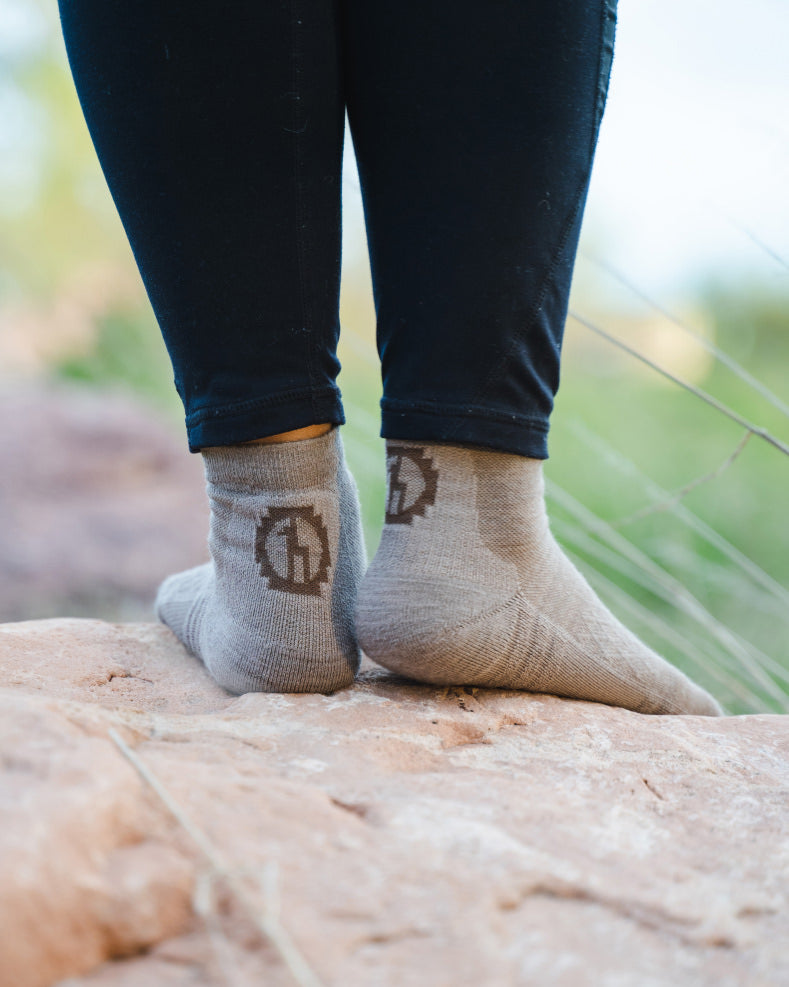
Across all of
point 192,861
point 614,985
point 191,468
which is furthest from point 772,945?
point 191,468

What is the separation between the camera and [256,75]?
60 centimetres

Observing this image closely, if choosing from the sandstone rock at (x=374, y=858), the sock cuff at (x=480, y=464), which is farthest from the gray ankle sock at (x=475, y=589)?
the sandstone rock at (x=374, y=858)

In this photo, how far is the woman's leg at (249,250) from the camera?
59 centimetres

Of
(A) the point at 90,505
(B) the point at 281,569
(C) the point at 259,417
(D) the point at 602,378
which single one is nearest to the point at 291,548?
(B) the point at 281,569

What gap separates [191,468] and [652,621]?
161cm

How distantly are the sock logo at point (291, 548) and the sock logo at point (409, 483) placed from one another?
69 mm

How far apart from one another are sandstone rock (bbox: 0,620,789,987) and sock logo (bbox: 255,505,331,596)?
0.48ft

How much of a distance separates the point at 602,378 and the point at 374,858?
2.83 metres

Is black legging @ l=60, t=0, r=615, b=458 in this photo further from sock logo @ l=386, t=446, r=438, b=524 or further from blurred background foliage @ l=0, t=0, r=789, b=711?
blurred background foliage @ l=0, t=0, r=789, b=711

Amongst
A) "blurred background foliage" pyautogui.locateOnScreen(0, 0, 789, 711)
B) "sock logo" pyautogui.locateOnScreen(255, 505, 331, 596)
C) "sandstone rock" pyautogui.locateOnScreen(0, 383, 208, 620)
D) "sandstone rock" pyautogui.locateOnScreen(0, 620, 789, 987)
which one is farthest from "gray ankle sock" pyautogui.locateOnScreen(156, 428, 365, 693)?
"sandstone rock" pyautogui.locateOnScreen(0, 383, 208, 620)

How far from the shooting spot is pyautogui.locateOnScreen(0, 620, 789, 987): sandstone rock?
0.34 m

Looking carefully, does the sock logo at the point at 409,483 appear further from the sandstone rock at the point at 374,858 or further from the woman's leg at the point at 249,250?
the sandstone rock at the point at 374,858

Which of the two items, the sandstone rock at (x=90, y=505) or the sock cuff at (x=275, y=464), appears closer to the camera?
the sock cuff at (x=275, y=464)

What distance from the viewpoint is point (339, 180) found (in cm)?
67
